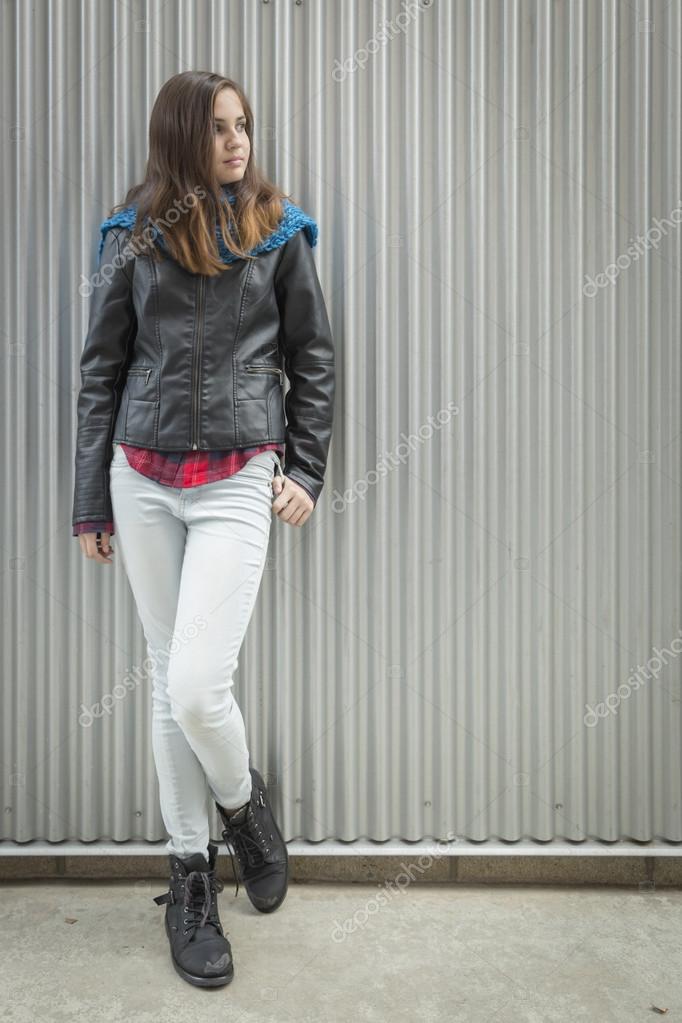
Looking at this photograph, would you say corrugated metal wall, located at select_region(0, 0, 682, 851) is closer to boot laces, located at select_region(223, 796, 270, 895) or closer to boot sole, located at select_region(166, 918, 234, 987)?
boot laces, located at select_region(223, 796, 270, 895)

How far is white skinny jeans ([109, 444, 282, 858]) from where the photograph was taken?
184 cm

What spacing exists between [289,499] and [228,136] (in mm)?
779

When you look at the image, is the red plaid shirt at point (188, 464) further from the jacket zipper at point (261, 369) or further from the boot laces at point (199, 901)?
the boot laces at point (199, 901)

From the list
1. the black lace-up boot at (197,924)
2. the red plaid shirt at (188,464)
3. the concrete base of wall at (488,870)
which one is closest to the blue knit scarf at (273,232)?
the red plaid shirt at (188,464)

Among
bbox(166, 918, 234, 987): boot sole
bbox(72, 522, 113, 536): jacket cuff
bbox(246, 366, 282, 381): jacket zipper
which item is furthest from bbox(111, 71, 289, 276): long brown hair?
bbox(166, 918, 234, 987): boot sole

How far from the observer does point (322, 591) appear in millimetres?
→ 2234

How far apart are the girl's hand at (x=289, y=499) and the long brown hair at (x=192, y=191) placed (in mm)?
469

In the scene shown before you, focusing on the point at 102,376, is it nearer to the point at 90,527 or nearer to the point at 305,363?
the point at 90,527

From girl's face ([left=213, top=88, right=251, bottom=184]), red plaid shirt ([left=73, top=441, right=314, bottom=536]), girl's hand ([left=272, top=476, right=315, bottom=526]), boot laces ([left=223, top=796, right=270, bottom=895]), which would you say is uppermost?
girl's face ([left=213, top=88, right=251, bottom=184])

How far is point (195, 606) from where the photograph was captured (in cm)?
183

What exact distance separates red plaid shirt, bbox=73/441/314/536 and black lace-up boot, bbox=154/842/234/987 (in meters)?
0.83

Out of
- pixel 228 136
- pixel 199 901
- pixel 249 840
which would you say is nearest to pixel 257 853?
pixel 249 840

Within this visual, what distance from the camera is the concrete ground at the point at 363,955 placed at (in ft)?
5.65

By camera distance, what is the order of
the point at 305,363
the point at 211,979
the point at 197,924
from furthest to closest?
the point at 305,363 → the point at 197,924 → the point at 211,979
